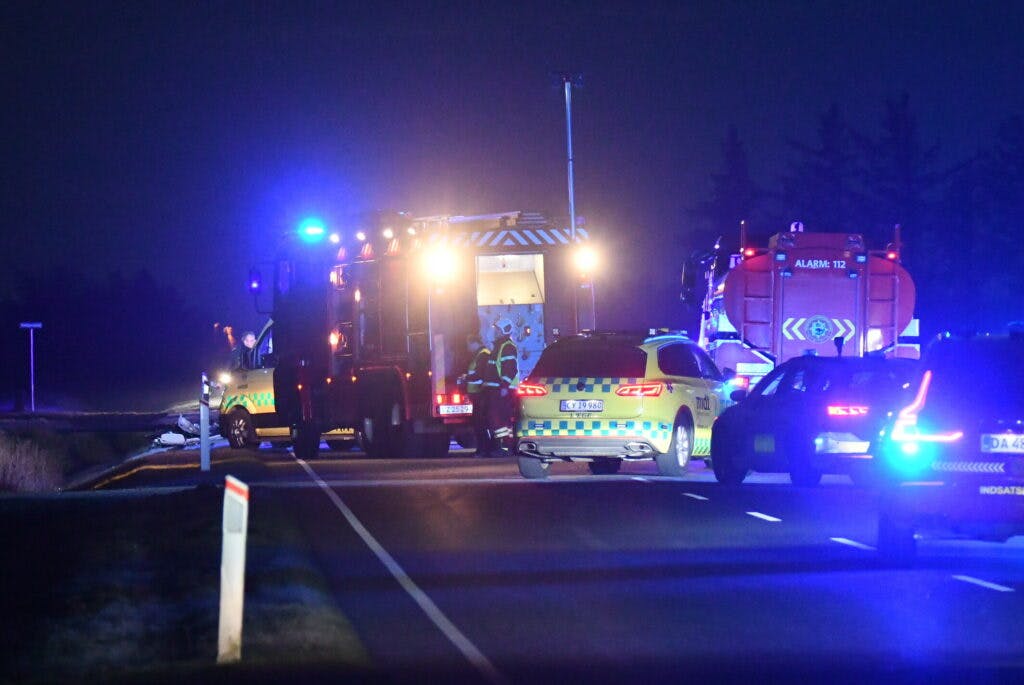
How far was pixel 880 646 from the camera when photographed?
10.4m

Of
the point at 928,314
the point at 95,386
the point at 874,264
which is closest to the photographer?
the point at 874,264

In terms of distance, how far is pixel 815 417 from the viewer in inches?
834

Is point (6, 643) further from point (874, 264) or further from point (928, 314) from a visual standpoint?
point (928, 314)

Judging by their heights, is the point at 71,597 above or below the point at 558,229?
below

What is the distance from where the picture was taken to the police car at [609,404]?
23547 millimetres

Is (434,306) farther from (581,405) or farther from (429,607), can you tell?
(429,607)

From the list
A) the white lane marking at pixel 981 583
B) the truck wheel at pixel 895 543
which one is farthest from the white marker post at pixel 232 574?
the truck wheel at pixel 895 543

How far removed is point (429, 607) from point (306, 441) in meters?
20.7

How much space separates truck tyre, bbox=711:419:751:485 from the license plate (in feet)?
4.82

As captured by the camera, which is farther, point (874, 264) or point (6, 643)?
point (874, 264)

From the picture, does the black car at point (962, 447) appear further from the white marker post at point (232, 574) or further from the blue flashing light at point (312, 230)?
the blue flashing light at point (312, 230)

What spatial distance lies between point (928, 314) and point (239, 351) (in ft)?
180

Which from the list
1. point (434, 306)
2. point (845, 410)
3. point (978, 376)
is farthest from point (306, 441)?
point (978, 376)

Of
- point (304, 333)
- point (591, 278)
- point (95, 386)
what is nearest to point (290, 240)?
point (304, 333)
